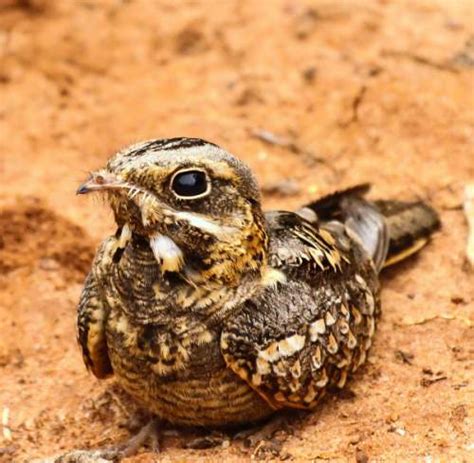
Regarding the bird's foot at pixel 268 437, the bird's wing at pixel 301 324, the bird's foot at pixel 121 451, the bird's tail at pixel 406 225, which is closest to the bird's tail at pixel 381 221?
the bird's tail at pixel 406 225

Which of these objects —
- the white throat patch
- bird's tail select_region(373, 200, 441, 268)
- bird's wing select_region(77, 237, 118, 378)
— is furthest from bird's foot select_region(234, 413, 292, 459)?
bird's tail select_region(373, 200, 441, 268)

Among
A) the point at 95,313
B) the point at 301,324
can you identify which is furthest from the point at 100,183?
the point at 301,324

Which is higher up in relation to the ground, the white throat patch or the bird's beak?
the bird's beak

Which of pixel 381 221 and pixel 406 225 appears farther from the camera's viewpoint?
pixel 406 225

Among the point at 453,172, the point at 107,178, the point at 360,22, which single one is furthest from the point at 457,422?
the point at 360,22

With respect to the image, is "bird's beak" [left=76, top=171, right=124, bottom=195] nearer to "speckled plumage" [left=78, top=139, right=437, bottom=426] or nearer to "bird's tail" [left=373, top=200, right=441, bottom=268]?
"speckled plumage" [left=78, top=139, right=437, bottom=426]

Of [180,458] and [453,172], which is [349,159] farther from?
[180,458]

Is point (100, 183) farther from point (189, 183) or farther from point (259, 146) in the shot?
point (259, 146)

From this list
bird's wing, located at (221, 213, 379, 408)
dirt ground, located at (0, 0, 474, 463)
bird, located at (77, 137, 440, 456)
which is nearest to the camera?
bird, located at (77, 137, 440, 456)
